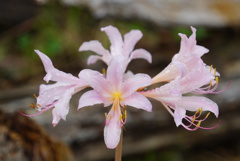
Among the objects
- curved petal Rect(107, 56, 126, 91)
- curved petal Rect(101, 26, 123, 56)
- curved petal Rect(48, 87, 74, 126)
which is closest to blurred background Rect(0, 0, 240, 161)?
curved petal Rect(101, 26, 123, 56)

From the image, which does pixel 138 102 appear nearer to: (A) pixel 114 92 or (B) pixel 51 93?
(A) pixel 114 92

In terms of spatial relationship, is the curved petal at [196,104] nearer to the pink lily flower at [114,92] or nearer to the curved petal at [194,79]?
the curved petal at [194,79]

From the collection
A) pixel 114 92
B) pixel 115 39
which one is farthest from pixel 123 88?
pixel 115 39

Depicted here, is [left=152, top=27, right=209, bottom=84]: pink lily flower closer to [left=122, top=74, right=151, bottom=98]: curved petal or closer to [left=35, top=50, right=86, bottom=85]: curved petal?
[left=122, top=74, right=151, bottom=98]: curved petal

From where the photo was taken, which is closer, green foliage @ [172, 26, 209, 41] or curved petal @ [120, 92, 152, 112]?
curved petal @ [120, 92, 152, 112]

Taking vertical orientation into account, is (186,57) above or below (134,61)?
below

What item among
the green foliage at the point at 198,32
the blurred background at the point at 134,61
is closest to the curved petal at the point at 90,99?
the blurred background at the point at 134,61

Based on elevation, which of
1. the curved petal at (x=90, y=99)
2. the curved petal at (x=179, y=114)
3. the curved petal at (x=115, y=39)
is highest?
the curved petal at (x=115, y=39)

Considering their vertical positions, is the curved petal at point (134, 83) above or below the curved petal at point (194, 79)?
below
